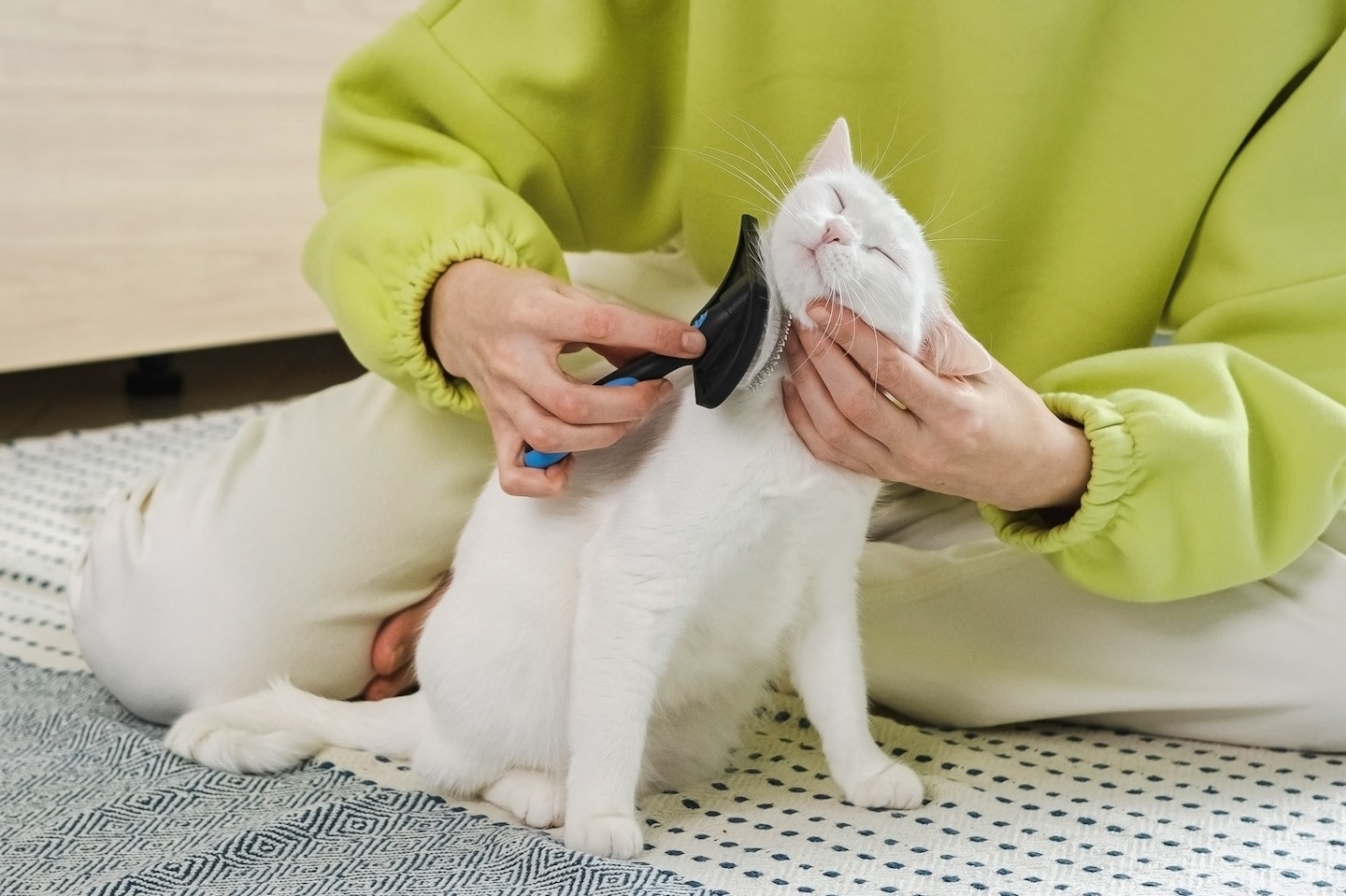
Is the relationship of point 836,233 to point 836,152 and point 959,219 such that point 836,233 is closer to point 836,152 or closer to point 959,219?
point 836,152

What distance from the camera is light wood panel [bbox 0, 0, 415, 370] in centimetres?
184

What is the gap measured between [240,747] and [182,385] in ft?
5.16

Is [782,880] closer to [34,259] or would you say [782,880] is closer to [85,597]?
[85,597]

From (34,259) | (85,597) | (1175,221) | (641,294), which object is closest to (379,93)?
(641,294)

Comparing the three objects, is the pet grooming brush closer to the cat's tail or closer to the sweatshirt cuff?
the sweatshirt cuff

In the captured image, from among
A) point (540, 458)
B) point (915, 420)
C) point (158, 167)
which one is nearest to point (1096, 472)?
point (915, 420)

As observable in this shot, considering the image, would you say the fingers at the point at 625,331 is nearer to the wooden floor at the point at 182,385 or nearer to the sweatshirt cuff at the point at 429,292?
the sweatshirt cuff at the point at 429,292

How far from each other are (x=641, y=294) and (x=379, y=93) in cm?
30

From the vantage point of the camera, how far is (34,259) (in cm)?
188

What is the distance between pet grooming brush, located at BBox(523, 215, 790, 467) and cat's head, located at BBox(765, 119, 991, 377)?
0.02 meters

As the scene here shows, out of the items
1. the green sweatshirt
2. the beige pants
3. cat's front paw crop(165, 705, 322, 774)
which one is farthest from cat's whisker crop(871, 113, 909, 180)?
cat's front paw crop(165, 705, 322, 774)

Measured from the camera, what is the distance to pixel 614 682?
0.73m

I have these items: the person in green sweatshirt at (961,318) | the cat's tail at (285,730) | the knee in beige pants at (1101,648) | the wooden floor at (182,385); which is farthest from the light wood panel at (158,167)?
the knee in beige pants at (1101,648)

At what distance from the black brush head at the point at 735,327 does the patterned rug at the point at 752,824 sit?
0.28 meters
